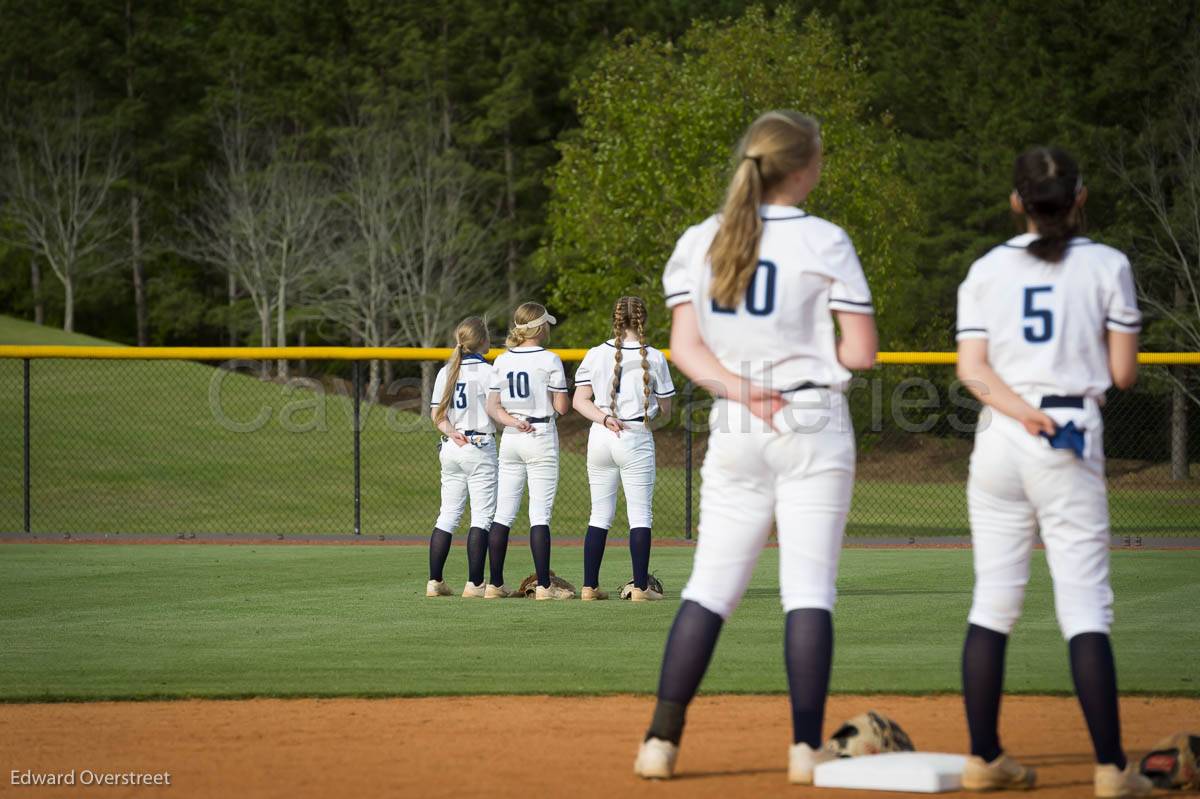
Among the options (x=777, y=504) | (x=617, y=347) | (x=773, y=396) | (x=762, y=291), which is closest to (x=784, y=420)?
(x=773, y=396)

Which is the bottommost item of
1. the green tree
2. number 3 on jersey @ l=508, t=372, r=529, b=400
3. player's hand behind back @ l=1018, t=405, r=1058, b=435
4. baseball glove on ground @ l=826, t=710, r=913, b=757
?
baseball glove on ground @ l=826, t=710, r=913, b=757

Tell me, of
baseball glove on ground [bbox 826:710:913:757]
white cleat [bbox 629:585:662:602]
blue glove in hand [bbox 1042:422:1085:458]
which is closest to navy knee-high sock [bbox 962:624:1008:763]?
baseball glove on ground [bbox 826:710:913:757]

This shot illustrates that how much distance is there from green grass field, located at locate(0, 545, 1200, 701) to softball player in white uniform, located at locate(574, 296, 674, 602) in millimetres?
481

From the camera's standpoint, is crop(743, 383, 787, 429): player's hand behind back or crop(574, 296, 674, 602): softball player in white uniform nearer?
crop(743, 383, 787, 429): player's hand behind back

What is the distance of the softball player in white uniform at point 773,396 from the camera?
4.70m

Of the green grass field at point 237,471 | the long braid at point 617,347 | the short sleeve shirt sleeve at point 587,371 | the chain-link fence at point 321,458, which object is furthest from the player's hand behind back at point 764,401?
the green grass field at point 237,471

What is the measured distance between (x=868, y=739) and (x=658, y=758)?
75 centimetres

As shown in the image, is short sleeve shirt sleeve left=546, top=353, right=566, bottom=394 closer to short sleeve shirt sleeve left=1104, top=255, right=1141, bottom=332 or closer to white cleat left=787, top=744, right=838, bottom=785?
white cleat left=787, top=744, right=838, bottom=785

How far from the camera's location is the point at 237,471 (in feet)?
83.3

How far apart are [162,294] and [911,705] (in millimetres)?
54161

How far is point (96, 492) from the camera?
2345 centimetres

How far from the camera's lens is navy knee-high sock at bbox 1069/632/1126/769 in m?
4.58

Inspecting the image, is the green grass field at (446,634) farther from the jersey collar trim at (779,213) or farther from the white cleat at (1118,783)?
the jersey collar trim at (779,213)

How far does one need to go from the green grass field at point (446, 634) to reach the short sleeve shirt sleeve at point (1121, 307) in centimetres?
281
